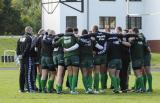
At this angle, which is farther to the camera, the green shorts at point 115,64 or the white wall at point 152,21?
the white wall at point 152,21

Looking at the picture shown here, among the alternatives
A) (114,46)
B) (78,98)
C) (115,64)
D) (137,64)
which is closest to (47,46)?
(114,46)

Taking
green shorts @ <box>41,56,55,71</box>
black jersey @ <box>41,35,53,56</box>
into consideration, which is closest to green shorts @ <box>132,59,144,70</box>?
green shorts @ <box>41,56,55,71</box>

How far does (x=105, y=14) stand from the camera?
212 ft

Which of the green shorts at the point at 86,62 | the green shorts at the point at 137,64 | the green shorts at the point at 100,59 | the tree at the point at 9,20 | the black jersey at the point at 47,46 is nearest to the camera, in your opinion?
the green shorts at the point at 86,62

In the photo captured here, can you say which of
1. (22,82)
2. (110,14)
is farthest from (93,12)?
(22,82)

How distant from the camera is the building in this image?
6353cm

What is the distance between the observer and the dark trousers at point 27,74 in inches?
832

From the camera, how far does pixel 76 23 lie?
64125 mm

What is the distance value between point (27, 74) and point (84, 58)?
2125mm

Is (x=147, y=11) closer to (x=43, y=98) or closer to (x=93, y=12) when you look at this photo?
(x=93, y=12)

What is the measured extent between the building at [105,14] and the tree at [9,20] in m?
23.8

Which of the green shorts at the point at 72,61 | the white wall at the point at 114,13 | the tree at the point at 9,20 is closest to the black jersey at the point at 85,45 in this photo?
the green shorts at the point at 72,61

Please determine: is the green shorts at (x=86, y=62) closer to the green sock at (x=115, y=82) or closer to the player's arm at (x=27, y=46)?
the green sock at (x=115, y=82)

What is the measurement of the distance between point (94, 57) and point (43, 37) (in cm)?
188
